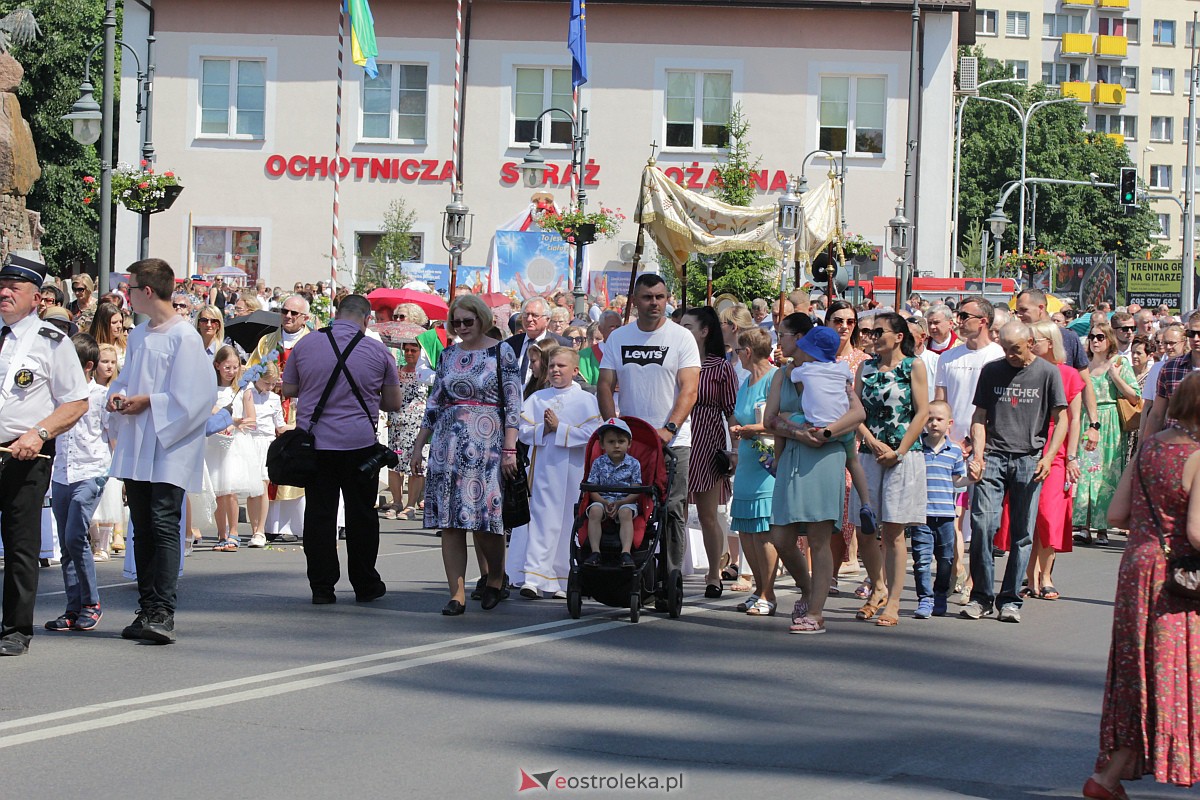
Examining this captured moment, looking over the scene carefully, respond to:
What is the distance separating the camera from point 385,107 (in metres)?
39.7

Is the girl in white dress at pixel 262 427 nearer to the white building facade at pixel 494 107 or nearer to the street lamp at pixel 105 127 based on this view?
the street lamp at pixel 105 127

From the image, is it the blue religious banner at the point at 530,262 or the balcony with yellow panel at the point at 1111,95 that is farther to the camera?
the balcony with yellow panel at the point at 1111,95

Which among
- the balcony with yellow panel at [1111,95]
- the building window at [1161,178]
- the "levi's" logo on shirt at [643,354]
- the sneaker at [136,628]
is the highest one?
the balcony with yellow panel at [1111,95]

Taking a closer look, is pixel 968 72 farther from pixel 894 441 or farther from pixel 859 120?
pixel 894 441

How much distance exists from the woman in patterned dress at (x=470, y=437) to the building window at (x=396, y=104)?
95.6 feet

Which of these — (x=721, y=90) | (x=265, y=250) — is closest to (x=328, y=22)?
(x=265, y=250)

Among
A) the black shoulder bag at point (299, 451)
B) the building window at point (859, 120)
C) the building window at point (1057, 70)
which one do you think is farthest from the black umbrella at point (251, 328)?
the building window at point (1057, 70)

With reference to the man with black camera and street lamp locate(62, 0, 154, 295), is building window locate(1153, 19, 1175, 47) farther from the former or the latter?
the man with black camera

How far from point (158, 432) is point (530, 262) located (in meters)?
23.4

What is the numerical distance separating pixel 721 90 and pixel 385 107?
7.82 meters

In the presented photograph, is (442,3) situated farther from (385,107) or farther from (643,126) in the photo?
(643,126)

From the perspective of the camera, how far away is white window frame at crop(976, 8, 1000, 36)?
106 meters

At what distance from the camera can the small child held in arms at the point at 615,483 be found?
35.6ft

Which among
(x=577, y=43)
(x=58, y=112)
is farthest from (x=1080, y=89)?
(x=577, y=43)
